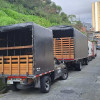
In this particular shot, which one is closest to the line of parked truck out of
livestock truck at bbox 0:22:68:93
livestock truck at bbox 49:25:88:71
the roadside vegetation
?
livestock truck at bbox 0:22:68:93

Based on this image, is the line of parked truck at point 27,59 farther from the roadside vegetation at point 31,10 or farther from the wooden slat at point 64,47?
the roadside vegetation at point 31,10

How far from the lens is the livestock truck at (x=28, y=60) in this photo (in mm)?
7328

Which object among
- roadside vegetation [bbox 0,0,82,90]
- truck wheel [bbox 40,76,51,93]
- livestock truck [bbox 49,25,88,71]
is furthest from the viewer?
roadside vegetation [bbox 0,0,82,90]

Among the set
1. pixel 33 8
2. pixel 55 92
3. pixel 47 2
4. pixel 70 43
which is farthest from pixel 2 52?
pixel 47 2

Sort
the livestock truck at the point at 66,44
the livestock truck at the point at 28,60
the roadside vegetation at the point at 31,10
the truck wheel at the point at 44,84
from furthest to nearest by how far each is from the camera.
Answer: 1. the roadside vegetation at the point at 31,10
2. the livestock truck at the point at 66,44
3. the truck wheel at the point at 44,84
4. the livestock truck at the point at 28,60

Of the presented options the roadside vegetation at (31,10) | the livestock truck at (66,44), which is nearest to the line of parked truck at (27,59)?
the livestock truck at (66,44)

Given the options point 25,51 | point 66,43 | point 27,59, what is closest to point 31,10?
point 66,43

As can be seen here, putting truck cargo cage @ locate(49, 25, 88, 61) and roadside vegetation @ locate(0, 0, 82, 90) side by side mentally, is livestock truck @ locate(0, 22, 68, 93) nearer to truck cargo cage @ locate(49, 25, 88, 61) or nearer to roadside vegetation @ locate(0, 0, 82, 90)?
truck cargo cage @ locate(49, 25, 88, 61)

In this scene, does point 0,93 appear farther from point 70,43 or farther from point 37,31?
point 70,43

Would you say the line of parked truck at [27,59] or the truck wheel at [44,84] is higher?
the line of parked truck at [27,59]

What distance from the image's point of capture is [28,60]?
7508 millimetres

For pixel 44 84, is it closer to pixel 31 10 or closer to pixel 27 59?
pixel 27 59

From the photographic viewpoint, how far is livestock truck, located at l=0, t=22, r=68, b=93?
24.0 feet

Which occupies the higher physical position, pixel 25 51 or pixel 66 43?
pixel 66 43
